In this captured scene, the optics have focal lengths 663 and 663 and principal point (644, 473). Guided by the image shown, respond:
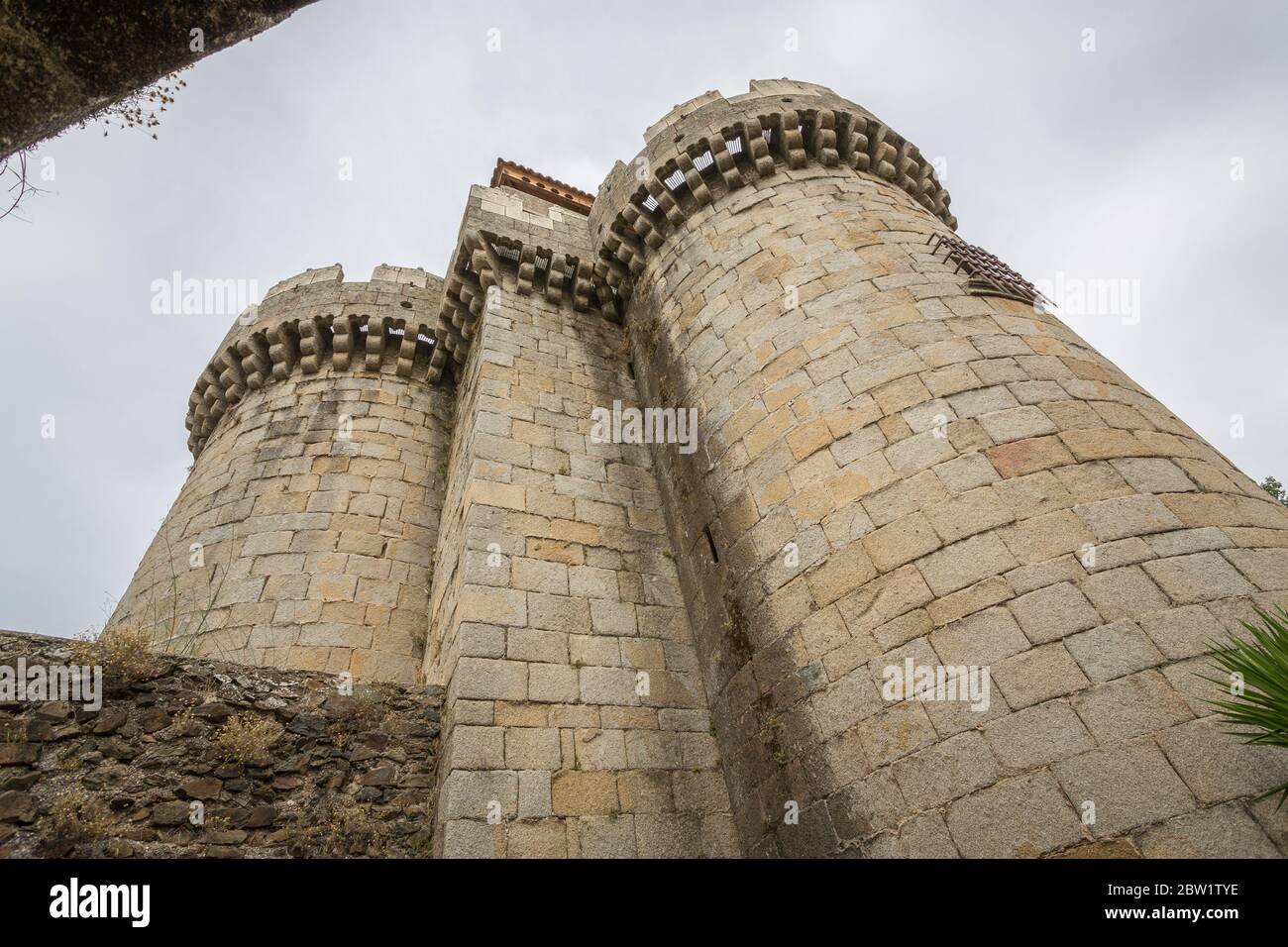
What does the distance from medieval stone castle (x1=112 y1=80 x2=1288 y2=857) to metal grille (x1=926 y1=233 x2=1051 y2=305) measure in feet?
0.16

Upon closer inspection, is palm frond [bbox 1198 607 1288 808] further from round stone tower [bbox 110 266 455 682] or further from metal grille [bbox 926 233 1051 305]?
round stone tower [bbox 110 266 455 682]

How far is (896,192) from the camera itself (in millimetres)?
8367

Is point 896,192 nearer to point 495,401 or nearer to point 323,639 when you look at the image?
point 495,401

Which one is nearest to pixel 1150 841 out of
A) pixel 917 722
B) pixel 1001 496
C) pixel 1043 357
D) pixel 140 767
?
pixel 917 722

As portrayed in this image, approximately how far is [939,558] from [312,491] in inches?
279

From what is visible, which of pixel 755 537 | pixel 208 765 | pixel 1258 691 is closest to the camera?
pixel 1258 691

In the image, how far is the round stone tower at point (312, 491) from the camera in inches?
271

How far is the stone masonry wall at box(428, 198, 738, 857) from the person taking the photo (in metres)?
4.46

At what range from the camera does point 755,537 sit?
5.25m

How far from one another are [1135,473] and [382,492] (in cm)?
765

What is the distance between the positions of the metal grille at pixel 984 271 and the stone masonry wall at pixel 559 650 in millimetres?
3731

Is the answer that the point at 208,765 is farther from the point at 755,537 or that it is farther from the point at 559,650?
the point at 755,537

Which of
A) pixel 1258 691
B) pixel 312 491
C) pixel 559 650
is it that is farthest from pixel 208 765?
pixel 1258 691

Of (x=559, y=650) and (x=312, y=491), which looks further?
(x=312, y=491)
